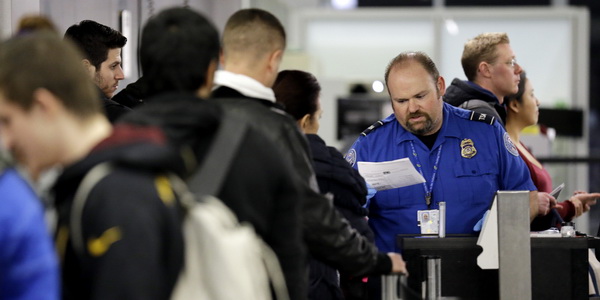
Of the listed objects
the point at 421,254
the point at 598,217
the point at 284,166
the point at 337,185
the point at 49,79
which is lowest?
the point at 598,217

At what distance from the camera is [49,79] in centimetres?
164

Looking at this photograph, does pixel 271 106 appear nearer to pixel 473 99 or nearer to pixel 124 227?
pixel 124 227

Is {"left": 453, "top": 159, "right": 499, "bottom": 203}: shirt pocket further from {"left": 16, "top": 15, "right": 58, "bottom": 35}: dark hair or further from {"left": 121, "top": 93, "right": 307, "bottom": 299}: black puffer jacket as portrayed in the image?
{"left": 16, "top": 15, "right": 58, "bottom": 35}: dark hair

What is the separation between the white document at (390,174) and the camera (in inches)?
144

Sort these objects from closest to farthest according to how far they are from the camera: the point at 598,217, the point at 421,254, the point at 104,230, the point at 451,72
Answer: the point at 104,230, the point at 421,254, the point at 598,217, the point at 451,72

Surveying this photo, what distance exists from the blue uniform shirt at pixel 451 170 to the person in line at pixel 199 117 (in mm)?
1838

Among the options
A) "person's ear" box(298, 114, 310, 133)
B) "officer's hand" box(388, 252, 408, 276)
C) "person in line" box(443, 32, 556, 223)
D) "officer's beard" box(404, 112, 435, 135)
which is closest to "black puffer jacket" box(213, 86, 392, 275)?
"officer's hand" box(388, 252, 408, 276)

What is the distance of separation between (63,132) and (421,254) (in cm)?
194

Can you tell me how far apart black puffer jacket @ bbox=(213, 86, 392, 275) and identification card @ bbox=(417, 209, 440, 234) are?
1.07m

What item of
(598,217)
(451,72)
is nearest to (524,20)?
(451,72)

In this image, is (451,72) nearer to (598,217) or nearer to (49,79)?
(598,217)

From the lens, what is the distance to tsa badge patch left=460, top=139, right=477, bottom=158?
13.2 ft

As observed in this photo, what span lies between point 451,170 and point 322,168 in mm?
1052

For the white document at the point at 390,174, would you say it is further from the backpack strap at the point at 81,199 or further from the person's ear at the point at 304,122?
the backpack strap at the point at 81,199
